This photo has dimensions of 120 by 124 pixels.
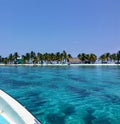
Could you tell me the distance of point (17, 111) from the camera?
441 cm

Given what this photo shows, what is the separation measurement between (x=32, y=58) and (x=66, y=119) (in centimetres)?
9189

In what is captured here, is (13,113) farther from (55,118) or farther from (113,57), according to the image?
(113,57)

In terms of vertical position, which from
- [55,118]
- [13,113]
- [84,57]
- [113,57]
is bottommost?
[55,118]

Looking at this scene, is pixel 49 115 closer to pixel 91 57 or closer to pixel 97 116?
pixel 97 116

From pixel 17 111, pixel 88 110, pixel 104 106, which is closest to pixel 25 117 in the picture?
pixel 17 111

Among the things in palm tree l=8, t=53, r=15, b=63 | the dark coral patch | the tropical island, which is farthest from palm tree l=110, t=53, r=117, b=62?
the dark coral patch

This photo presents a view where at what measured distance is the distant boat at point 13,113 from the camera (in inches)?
157

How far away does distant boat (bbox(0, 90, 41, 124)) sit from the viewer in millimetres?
3980

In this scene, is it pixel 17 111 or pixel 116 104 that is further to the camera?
pixel 116 104

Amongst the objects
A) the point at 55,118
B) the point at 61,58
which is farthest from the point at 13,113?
the point at 61,58

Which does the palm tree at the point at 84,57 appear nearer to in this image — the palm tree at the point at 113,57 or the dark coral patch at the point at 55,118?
the palm tree at the point at 113,57

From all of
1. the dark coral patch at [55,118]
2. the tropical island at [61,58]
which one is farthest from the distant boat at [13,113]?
the tropical island at [61,58]

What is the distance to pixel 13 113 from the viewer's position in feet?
14.9

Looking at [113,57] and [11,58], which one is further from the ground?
[11,58]
